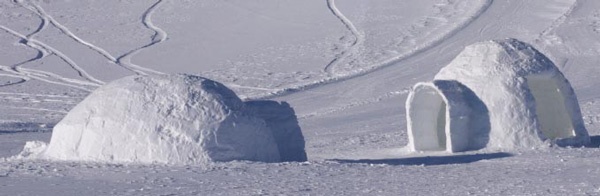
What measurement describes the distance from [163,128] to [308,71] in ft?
66.8

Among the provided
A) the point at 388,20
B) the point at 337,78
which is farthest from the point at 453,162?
the point at 388,20

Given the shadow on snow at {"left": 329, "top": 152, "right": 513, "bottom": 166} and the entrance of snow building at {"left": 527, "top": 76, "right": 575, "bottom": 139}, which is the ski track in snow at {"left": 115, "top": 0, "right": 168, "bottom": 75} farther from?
the shadow on snow at {"left": 329, "top": 152, "right": 513, "bottom": 166}

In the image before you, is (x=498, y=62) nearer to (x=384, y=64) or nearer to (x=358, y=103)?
(x=358, y=103)

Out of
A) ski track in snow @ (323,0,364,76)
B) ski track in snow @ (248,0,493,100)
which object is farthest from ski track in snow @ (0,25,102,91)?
ski track in snow @ (323,0,364,76)

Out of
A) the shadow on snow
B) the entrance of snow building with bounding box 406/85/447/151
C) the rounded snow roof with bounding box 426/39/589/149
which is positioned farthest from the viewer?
the entrance of snow building with bounding box 406/85/447/151

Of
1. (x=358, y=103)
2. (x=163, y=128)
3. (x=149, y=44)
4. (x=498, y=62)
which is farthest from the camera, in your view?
(x=149, y=44)

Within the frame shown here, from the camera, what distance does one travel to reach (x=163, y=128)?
58.0 ft

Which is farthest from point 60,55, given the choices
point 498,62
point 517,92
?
point 517,92

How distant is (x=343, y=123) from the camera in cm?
2970

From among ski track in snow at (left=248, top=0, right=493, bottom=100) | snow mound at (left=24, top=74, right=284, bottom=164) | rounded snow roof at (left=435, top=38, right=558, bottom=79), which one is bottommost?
snow mound at (left=24, top=74, right=284, bottom=164)

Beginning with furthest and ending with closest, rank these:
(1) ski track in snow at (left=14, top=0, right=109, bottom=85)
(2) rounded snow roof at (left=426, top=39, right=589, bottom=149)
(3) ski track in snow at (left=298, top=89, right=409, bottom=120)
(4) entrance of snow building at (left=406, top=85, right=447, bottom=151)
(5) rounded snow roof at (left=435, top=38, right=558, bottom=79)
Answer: (1) ski track in snow at (left=14, top=0, right=109, bottom=85) → (3) ski track in snow at (left=298, top=89, right=409, bottom=120) → (4) entrance of snow building at (left=406, top=85, right=447, bottom=151) → (5) rounded snow roof at (left=435, top=38, right=558, bottom=79) → (2) rounded snow roof at (left=426, top=39, right=589, bottom=149)

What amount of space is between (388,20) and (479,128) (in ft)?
79.9

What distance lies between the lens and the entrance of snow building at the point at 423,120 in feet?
71.6

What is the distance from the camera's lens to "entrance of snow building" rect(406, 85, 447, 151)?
21812 mm
